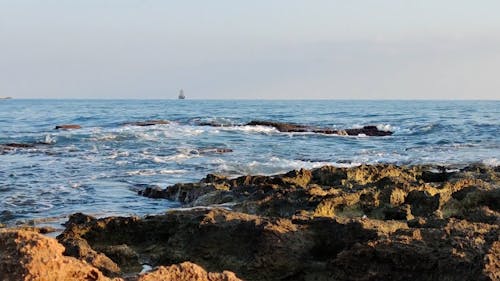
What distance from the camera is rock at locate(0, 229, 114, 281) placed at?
2889 millimetres

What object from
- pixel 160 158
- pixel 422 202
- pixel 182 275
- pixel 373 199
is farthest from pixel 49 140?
pixel 182 275

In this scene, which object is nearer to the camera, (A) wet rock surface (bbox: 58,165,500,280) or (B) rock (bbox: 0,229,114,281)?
(B) rock (bbox: 0,229,114,281)

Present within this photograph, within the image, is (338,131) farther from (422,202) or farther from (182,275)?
(182,275)

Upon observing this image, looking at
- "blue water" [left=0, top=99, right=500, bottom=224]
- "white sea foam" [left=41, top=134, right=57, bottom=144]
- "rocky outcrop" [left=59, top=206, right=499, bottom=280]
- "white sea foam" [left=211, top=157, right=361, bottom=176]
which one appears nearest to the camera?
"rocky outcrop" [left=59, top=206, right=499, bottom=280]

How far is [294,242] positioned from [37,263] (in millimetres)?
2219

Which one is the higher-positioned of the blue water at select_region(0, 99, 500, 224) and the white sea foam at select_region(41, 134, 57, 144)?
the blue water at select_region(0, 99, 500, 224)

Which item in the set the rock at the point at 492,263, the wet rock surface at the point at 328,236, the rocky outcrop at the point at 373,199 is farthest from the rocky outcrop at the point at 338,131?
the rock at the point at 492,263

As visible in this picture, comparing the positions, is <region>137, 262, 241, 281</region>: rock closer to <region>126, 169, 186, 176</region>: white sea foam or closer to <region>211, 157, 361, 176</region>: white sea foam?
<region>211, 157, 361, 176</region>: white sea foam

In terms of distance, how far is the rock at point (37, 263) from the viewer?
2.89 meters

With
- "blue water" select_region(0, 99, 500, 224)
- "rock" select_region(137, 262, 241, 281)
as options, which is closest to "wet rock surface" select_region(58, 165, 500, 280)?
"rock" select_region(137, 262, 241, 281)

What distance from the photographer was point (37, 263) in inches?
114

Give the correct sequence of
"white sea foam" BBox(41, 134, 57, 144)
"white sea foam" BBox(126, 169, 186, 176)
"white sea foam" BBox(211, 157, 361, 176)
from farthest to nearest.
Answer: "white sea foam" BBox(41, 134, 57, 144) → "white sea foam" BBox(211, 157, 361, 176) → "white sea foam" BBox(126, 169, 186, 176)

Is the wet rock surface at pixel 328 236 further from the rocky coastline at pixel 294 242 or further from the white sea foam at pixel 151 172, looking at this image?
the white sea foam at pixel 151 172

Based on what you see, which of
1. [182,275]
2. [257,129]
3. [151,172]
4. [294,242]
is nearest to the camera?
[182,275]
